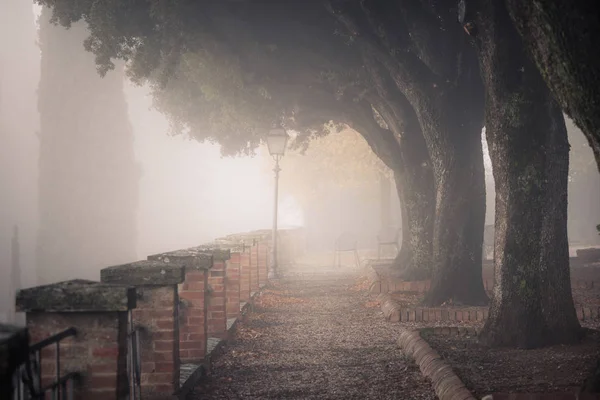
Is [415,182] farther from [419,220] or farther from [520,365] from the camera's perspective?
[520,365]

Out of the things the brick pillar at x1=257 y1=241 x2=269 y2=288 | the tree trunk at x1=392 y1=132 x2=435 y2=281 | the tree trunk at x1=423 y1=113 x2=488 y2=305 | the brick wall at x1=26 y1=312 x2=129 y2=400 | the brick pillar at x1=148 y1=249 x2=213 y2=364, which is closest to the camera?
the brick wall at x1=26 y1=312 x2=129 y2=400

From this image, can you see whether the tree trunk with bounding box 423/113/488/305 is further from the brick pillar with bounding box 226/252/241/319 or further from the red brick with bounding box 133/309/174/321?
the red brick with bounding box 133/309/174/321

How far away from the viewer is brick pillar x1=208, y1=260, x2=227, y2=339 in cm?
802

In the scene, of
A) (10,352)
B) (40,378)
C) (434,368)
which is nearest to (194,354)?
(434,368)

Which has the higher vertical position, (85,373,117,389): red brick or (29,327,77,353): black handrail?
(29,327,77,353): black handrail

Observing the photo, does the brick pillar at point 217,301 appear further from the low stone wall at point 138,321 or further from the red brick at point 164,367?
the red brick at point 164,367

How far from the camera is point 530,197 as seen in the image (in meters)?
7.03

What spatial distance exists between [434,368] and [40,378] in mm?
3864

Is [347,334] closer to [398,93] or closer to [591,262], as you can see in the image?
[398,93]

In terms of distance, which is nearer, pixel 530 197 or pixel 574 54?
pixel 574 54

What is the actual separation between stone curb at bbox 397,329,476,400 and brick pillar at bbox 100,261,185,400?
2458 millimetres

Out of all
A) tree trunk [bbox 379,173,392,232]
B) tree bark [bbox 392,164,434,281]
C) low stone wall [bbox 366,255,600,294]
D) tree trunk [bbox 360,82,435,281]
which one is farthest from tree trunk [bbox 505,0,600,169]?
tree trunk [bbox 379,173,392,232]

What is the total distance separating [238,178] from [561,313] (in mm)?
70368

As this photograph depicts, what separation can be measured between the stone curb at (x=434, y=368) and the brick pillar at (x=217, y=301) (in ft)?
8.23
